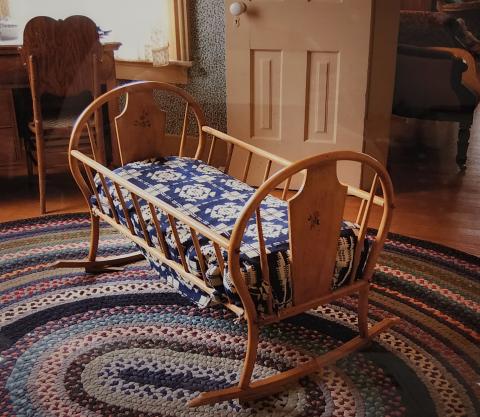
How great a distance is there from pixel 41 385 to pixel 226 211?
72cm

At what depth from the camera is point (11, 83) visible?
2.83 m

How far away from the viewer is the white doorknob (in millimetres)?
2866

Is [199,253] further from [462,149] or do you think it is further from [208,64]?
[462,149]

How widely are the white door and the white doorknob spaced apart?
2 cm

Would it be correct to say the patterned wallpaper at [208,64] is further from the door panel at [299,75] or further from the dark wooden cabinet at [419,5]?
the dark wooden cabinet at [419,5]

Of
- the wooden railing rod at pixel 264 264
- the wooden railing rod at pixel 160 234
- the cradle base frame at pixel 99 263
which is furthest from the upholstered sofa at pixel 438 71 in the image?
the wooden railing rod at pixel 264 264

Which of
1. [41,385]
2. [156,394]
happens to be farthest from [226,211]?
[41,385]

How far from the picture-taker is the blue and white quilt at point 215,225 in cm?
158

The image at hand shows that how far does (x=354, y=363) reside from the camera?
1794mm

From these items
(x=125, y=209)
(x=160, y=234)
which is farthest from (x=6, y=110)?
(x=160, y=234)

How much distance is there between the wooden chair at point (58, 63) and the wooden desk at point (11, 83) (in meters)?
0.13

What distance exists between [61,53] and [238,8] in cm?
85

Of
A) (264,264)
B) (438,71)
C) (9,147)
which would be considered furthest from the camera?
(438,71)

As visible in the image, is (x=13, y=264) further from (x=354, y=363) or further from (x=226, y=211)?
(x=354, y=363)
